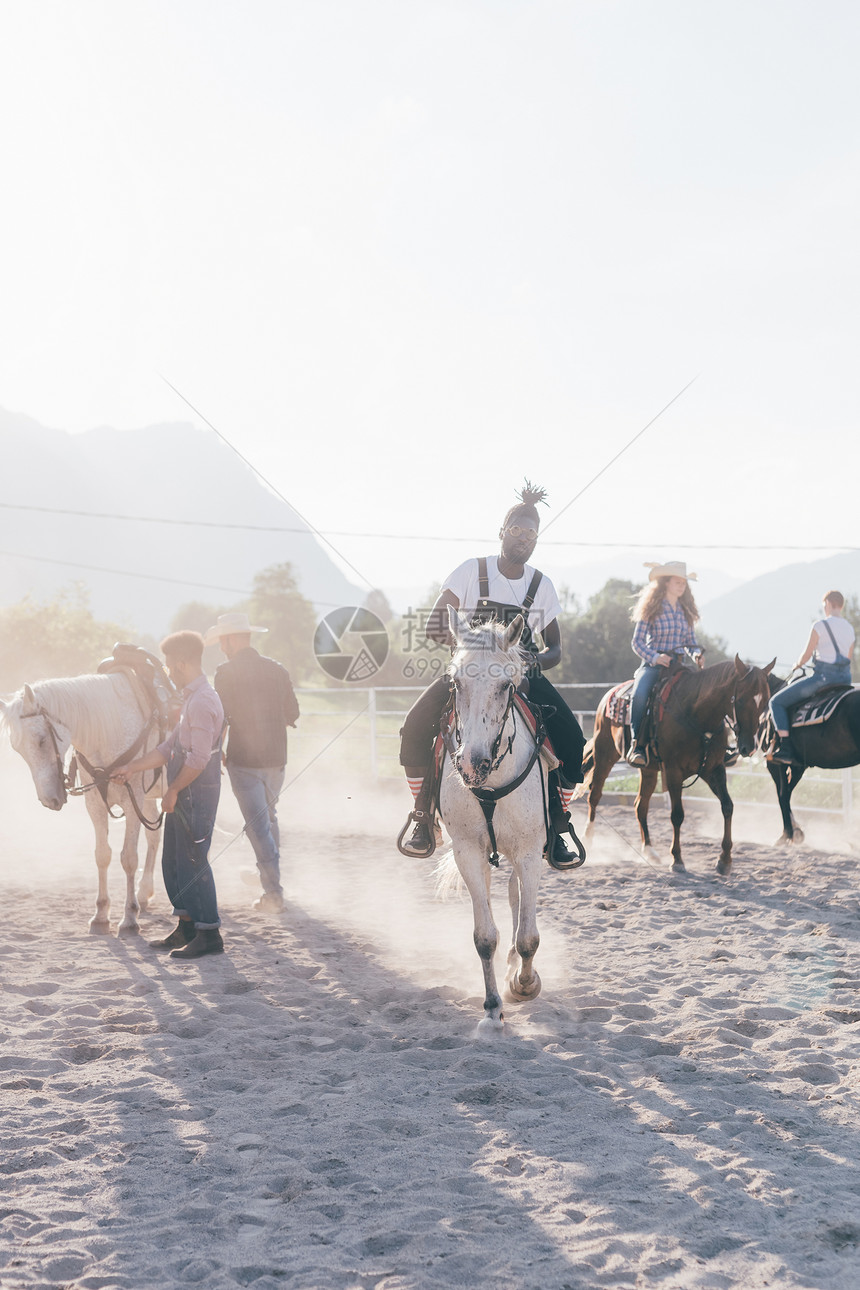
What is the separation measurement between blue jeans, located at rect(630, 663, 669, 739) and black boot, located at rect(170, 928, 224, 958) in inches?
179

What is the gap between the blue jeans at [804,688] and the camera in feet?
30.0

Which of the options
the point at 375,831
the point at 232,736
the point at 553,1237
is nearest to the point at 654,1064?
the point at 553,1237

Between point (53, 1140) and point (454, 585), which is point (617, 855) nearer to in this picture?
point (454, 585)

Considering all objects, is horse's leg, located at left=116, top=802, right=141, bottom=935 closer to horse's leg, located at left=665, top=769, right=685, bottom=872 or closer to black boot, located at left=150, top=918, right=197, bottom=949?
black boot, located at left=150, top=918, right=197, bottom=949

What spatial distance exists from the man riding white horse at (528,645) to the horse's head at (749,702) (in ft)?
13.5

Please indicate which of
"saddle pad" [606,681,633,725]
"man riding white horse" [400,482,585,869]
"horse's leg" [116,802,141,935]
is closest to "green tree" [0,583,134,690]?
"saddle pad" [606,681,633,725]

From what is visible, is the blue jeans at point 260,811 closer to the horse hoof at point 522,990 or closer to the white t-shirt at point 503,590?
the horse hoof at point 522,990

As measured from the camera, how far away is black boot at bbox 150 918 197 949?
603cm

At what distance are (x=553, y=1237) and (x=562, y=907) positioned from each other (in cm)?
458

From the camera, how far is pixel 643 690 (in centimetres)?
875

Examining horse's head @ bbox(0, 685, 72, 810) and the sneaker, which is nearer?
horse's head @ bbox(0, 685, 72, 810)

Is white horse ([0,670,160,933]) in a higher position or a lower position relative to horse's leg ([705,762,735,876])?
higher

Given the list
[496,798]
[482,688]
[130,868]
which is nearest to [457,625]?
[482,688]

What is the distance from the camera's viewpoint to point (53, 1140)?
11.0 ft
